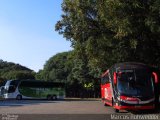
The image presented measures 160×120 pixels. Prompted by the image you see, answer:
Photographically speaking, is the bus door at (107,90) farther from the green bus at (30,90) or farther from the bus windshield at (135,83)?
the green bus at (30,90)

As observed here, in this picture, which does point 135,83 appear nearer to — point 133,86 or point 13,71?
point 133,86

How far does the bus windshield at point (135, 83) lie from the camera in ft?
76.6

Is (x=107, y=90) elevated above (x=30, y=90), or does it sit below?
below

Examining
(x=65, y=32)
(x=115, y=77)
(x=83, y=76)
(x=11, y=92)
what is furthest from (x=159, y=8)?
(x=83, y=76)

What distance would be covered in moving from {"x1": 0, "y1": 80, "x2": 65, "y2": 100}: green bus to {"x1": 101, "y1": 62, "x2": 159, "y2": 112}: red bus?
34.7m

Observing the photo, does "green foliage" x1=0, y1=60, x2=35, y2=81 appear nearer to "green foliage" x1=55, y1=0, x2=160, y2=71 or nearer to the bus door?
"green foliage" x1=55, y1=0, x2=160, y2=71

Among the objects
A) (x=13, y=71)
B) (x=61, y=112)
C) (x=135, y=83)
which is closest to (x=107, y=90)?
(x=135, y=83)

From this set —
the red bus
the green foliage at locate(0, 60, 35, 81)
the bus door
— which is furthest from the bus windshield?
the green foliage at locate(0, 60, 35, 81)

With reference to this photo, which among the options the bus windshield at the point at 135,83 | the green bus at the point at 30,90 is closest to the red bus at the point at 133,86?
the bus windshield at the point at 135,83

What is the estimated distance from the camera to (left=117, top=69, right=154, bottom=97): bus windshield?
920 inches

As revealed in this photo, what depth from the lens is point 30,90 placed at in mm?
58375

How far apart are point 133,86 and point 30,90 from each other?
119ft

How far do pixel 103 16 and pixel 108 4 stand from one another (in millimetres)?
1433

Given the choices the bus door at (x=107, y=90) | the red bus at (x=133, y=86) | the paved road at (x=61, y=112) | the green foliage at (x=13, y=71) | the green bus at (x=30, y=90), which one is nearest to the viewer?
the paved road at (x=61, y=112)
